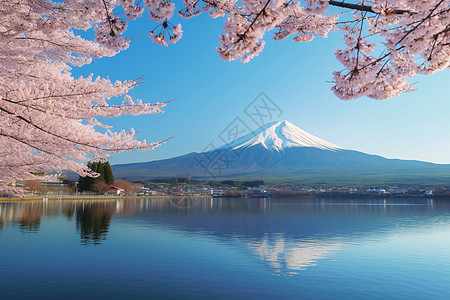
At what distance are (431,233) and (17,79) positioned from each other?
29.7 meters

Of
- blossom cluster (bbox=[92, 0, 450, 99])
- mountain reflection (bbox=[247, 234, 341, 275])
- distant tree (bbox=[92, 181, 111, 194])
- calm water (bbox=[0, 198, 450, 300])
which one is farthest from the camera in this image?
distant tree (bbox=[92, 181, 111, 194])

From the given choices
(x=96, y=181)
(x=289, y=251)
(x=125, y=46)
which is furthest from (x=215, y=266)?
(x=96, y=181)

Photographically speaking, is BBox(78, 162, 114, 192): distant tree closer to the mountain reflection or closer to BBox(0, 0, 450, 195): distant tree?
the mountain reflection

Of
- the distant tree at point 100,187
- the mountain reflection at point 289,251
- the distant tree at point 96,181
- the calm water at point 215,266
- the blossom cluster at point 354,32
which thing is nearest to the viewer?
the blossom cluster at point 354,32

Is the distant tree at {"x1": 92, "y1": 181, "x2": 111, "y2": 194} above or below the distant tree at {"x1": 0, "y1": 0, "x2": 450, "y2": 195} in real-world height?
below

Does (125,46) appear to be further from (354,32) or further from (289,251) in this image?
(289,251)

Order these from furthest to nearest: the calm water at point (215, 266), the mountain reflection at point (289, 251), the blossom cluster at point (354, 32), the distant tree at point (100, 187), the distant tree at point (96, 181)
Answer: the distant tree at point (100, 187)
the distant tree at point (96, 181)
the mountain reflection at point (289, 251)
the calm water at point (215, 266)
the blossom cluster at point (354, 32)

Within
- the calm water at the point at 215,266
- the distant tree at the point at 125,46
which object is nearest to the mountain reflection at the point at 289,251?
the calm water at the point at 215,266

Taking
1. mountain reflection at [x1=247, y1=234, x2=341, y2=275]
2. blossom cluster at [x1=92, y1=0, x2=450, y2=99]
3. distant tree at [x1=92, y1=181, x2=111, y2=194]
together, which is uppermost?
blossom cluster at [x1=92, y1=0, x2=450, y2=99]

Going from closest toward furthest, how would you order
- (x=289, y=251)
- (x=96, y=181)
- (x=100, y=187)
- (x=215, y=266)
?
(x=215, y=266) < (x=289, y=251) < (x=96, y=181) < (x=100, y=187)

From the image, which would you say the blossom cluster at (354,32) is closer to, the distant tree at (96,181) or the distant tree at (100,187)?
the distant tree at (96,181)

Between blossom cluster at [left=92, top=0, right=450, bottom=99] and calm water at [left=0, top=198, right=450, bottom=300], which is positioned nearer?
blossom cluster at [left=92, top=0, right=450, bottom=99]

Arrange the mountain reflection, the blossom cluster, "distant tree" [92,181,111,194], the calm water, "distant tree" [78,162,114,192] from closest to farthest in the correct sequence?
1. the blossom cluster
2. the calm water
3. the mountain reflection
4. "distant tree" [78,162,114,192]
5. "distant tree" [92,181,111,194]

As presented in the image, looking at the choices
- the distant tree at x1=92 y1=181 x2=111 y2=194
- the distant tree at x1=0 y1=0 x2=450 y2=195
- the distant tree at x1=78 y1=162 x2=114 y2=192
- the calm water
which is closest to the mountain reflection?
the calm water
